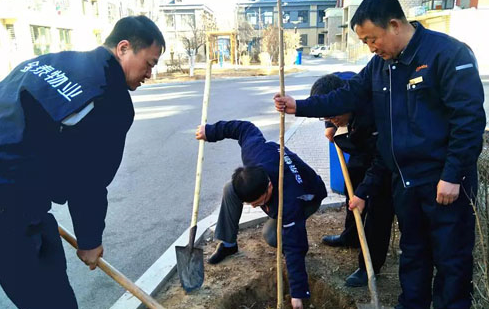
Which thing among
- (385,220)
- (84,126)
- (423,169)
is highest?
(84,126)

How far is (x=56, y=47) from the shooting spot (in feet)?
94.0

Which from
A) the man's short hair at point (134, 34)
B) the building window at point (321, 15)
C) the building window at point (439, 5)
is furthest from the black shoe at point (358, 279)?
the building window at point (321, 15)

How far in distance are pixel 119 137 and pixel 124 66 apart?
0.34 m

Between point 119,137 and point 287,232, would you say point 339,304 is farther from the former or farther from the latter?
point 119,137

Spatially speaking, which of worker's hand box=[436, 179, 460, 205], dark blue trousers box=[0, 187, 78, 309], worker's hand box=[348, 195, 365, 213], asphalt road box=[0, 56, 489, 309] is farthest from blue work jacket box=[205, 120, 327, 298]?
asphalt road box=[0, 56, 489, 309]

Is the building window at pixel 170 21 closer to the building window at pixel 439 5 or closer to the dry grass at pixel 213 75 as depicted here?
the dry grass at pixel 213 75

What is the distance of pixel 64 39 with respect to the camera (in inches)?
1188

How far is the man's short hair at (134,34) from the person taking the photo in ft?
6.41

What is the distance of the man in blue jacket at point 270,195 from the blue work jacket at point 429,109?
0.71 metres

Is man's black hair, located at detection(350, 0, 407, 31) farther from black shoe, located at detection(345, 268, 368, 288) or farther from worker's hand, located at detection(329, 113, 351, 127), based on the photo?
black shoe, located at detection(345, 268, 368, 288)

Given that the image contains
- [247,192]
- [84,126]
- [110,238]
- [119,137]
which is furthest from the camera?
[110,238]

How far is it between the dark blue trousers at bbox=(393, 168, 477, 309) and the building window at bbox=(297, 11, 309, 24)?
6934 centimetres

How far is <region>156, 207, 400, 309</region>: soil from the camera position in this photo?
299 cm

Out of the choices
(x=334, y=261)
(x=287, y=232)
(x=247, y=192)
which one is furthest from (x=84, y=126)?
(x=334, y=261)
